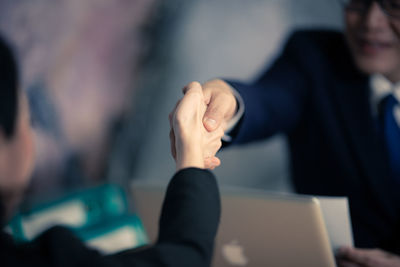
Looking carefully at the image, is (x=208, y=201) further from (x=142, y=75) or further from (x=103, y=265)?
(x=142, y=75)

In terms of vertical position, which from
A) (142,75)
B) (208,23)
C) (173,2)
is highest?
(173,2)

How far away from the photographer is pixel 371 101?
1.16 metres

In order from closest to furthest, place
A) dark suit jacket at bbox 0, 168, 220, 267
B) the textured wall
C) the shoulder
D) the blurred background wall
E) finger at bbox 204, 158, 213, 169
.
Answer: dark suit jacket at bbox 0, 168, 220, 267, finger at bbox 204, 158, 213, 169, the blurred background wall, the shoulder, the textured wall

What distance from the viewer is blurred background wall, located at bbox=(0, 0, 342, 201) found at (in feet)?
3.49

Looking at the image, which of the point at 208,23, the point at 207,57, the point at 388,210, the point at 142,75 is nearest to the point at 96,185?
the point at 142,75

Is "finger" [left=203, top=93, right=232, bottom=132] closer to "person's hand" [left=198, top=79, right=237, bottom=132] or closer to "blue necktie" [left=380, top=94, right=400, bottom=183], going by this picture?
"person's hand" [left=198, top=79, right=237, bottom=132]

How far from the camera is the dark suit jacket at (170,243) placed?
0.43 metres

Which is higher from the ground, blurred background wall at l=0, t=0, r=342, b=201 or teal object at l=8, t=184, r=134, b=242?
blurred background wall at l=0, t=0, r=342, b=201

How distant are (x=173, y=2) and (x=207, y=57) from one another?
10.2 inches

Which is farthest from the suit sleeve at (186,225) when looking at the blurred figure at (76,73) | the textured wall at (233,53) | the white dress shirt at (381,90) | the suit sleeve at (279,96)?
the textured wall at (233,53)

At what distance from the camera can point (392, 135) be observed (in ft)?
3.61

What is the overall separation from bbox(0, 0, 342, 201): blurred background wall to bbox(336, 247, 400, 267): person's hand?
0.80 metres

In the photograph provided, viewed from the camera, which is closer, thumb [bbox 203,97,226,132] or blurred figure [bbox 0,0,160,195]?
thumb [bbox 203,97,226,132]

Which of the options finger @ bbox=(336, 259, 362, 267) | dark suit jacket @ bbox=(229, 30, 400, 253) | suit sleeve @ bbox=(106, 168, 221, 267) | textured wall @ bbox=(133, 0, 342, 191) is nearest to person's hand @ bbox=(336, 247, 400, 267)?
finger @ bbox=(336, 259, 362, 267)
